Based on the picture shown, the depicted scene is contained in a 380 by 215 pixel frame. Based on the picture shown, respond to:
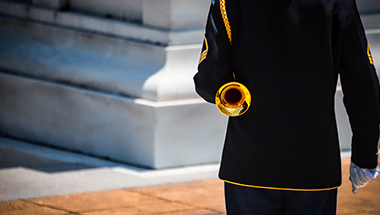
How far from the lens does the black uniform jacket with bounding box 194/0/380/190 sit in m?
2.16

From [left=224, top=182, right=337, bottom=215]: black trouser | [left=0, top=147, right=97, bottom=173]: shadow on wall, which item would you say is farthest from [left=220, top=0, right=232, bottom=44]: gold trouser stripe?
[left=0, top=147, right=97, bottom=173]: shadow on wall

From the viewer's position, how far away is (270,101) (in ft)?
7.27

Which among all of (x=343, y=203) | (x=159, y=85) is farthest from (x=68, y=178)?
(x=343, y=203)

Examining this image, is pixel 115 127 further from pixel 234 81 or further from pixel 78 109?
pixel 234 81

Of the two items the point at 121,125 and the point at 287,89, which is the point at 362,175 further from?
the point at 121,125

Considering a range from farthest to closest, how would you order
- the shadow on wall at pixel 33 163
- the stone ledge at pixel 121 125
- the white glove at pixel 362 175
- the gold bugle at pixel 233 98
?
the shadow on wall at pixel 33 163 < the stone ledge at pixel 121 125 < the white glove at pixel 362 175 < the gold bugle at pixel 233 98

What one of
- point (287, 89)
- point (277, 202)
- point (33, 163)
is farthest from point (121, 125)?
point (287, 89)

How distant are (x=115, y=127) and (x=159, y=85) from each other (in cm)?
47

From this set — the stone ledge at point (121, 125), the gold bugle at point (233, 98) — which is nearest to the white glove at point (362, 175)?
the gold bugle at point (233, 98)

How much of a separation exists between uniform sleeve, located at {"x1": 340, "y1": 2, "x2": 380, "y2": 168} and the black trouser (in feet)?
0.78

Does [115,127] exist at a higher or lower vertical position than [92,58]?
lower

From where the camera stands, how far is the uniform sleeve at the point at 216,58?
2200mm

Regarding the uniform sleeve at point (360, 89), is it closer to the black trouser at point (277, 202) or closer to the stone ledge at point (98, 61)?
the black trouser at point (277, 202)

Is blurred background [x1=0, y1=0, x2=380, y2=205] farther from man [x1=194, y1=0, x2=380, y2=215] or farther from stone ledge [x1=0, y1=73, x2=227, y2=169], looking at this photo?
man [x1=194, y1=0, x2=380, y2=215]
